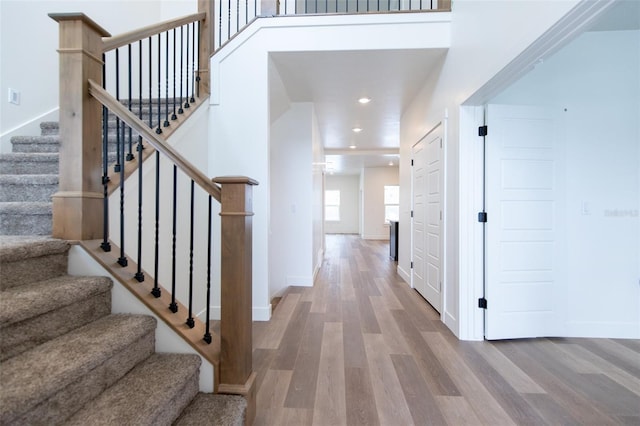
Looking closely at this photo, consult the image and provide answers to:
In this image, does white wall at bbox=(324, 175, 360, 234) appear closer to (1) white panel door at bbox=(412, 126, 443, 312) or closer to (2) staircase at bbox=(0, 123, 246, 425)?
(1) white panel door at bbox=(412, 126, 443, 312)

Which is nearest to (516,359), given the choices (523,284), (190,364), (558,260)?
(523,284)

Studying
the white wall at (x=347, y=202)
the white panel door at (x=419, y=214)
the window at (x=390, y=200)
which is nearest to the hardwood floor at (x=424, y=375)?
the white panel door at (x=419, y=214)

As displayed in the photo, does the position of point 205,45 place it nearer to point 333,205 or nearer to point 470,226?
point 470,226

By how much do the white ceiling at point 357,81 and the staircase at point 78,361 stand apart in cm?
252

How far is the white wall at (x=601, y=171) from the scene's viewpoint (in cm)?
233

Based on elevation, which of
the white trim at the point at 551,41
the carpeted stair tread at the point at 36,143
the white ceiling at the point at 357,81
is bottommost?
the carpeted stair tread at the point at 36,143

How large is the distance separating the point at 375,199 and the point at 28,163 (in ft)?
28.9

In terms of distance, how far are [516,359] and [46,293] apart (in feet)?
9.18

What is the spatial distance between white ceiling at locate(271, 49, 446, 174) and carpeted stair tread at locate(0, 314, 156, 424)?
8.63 ft

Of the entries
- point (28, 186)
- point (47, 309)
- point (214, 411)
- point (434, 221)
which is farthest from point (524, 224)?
point (28, 186)

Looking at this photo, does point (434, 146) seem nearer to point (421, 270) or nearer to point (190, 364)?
point (421, 270)

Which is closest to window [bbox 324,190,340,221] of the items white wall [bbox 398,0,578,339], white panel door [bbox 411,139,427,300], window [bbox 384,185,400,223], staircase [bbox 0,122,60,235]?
window [bbox 384,185,400,223]

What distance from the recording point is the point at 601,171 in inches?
92.8

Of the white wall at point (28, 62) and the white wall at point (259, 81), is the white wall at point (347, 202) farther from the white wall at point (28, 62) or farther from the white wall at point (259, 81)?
the white wall at point (28, 62)
